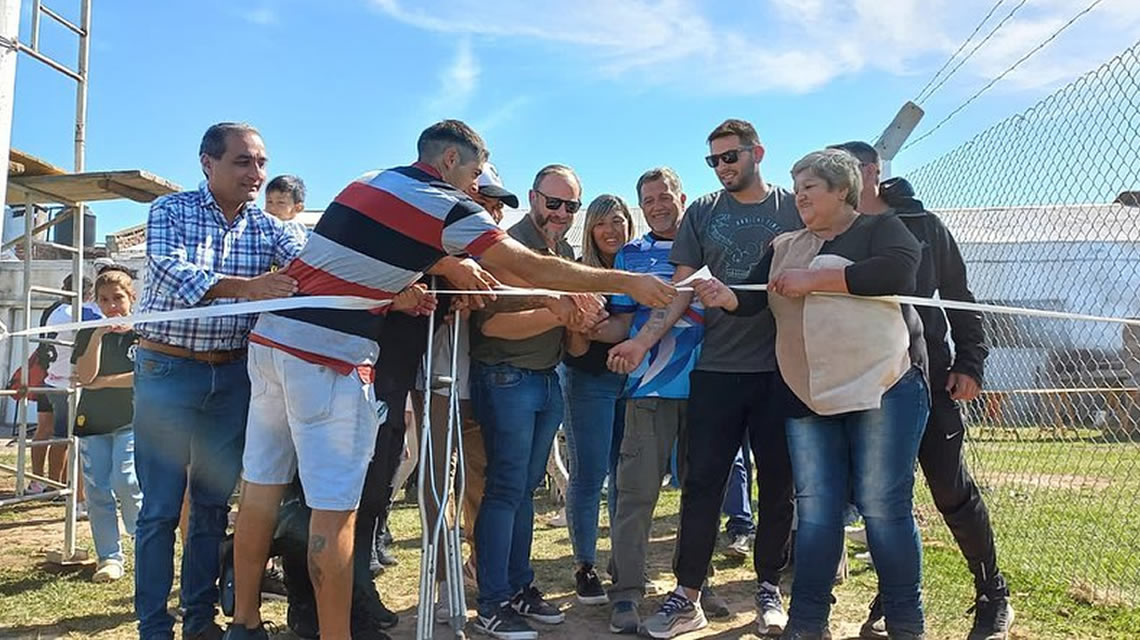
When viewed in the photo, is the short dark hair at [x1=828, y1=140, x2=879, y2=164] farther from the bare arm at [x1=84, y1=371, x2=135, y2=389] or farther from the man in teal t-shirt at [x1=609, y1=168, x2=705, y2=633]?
the bare arm at [x1=84, y1=371, x2=135, y2=389]

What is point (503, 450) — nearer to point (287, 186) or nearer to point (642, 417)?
point (642, 417)

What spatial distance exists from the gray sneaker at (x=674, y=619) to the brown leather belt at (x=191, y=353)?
1.99 meters

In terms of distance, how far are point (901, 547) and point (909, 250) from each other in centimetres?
107

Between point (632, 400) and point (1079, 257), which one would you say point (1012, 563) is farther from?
point (632, 400)

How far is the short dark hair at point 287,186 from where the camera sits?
494cm

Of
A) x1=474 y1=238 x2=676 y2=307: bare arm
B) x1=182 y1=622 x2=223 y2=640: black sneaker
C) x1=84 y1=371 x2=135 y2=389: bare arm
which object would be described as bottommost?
x1=182 y1=622 x2=223 y2=640: black sneaker

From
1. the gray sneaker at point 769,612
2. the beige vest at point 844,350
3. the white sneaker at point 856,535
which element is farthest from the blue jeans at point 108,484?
the white sneaker at point 856,535

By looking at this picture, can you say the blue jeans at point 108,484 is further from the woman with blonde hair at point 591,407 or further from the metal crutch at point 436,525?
the woman with blonde hair at point 591,407

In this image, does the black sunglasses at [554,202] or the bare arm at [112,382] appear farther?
the bare arm at [112,382]

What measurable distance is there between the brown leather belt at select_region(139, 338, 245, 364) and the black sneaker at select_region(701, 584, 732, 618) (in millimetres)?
2262

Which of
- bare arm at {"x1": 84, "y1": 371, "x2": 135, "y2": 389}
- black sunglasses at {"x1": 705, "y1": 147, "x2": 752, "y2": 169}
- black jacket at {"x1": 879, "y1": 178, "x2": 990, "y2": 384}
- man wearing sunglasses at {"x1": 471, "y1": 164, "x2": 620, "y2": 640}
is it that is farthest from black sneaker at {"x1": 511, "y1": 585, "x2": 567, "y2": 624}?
bare arm at {"x1": 84, "y1": 371, "x2": 135, "y2": 389}

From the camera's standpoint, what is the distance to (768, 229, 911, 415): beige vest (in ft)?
10.0

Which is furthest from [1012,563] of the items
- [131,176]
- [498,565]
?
[131,176]

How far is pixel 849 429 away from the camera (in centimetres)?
321
